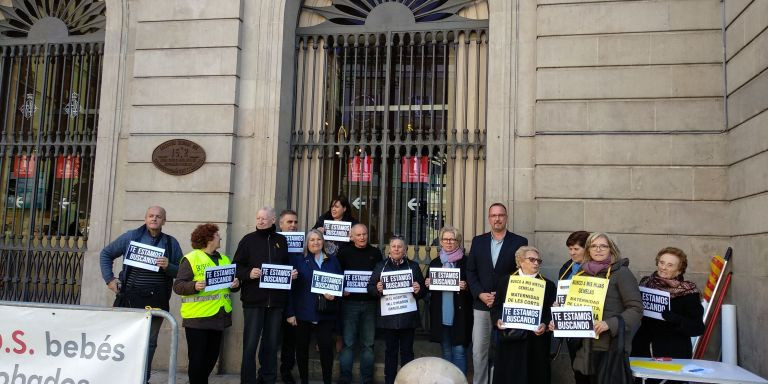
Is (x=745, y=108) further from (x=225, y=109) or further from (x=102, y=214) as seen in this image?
(x=102, y=214)

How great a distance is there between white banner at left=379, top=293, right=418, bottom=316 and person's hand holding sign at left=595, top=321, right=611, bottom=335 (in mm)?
2257

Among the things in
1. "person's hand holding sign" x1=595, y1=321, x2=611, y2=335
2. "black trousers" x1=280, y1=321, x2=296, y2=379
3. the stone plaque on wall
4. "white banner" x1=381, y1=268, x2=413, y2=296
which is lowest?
"black trousers" x1=280, y1=321, x2=296, y2=379

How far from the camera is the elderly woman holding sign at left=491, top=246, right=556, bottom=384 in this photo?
5.62 meters

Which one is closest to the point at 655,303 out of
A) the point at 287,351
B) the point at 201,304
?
the point at 287,351

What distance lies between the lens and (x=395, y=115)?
8.90m

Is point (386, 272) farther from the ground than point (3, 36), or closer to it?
closer to it

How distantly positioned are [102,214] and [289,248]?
3.42 m

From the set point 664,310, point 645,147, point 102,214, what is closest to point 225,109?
point 102,214

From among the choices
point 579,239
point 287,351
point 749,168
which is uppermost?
point 749,168

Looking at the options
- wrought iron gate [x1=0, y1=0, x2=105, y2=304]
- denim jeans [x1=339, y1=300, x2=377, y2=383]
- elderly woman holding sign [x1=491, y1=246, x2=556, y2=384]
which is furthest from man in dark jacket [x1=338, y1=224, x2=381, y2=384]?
wrought iron gate [x1=0, y1=0, x2=105, y2=304]

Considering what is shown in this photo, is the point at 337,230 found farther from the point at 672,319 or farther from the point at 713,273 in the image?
the point at 713,273

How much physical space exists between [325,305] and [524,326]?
7.46ft

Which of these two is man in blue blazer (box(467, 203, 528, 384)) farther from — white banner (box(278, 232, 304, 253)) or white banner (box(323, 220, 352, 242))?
white banner (box(278, 232, 304, 253))

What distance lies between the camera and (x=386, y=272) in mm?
6789
